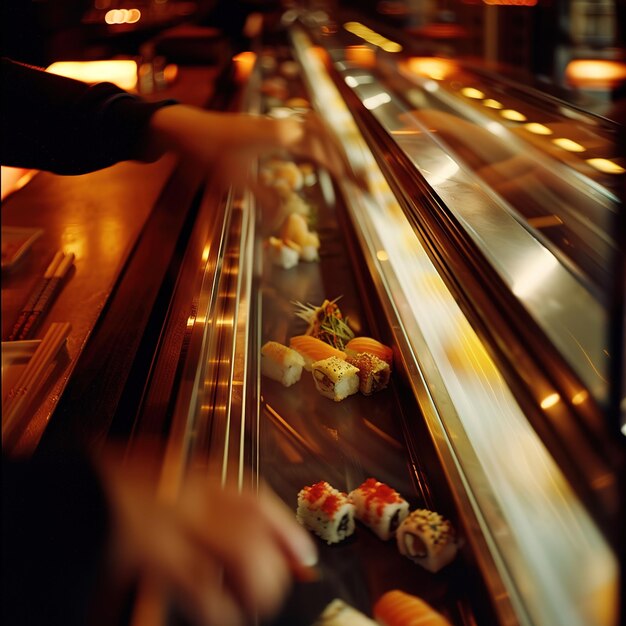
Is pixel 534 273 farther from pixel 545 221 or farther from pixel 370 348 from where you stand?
pixel 370 348

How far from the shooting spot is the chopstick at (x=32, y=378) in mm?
1375

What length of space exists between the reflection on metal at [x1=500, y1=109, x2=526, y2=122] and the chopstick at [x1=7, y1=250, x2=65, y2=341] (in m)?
1.81

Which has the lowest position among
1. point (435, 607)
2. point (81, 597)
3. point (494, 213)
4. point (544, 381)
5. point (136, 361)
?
point (435, 607)

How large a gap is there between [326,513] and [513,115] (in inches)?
74.8

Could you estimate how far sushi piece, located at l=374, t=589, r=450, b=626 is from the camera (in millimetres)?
1165

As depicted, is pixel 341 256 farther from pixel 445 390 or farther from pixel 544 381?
pixel 544 381

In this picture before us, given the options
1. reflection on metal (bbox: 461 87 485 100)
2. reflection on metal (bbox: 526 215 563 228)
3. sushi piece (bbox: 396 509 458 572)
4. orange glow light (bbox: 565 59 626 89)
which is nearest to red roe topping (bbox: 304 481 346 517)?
sushi piece (bbox: 396 509 458 572)

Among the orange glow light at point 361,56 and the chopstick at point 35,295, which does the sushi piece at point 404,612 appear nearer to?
the chopstick at point 35,295

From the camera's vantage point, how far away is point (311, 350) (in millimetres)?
1946

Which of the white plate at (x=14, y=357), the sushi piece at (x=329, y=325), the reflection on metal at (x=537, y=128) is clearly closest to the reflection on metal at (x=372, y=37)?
the reflection on metal at (x=537, y=128)

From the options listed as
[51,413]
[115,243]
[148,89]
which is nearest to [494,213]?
[51,413]

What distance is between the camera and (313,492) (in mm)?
1416

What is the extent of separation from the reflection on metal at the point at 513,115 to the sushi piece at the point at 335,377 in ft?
4.45

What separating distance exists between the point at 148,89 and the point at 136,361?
3976 mm
